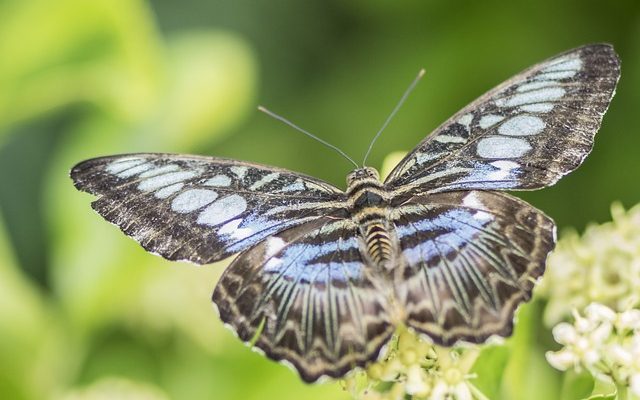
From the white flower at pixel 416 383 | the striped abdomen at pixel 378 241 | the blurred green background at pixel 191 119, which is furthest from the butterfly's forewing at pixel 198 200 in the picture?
the blurred green background at pixel 191 119

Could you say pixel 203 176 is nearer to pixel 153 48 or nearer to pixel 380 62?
pixel 153 48

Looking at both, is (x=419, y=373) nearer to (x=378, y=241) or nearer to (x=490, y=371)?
(x=490, y=371)

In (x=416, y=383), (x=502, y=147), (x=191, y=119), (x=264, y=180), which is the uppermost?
(x=191, y=119)

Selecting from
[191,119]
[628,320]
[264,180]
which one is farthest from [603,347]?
[191,119]

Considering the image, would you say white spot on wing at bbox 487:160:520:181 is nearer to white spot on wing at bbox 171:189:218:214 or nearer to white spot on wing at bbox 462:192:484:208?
white spot on wing at bbox 462:192:484:208

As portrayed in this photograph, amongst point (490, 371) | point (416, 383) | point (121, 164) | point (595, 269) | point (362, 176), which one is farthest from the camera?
point (595, 269)

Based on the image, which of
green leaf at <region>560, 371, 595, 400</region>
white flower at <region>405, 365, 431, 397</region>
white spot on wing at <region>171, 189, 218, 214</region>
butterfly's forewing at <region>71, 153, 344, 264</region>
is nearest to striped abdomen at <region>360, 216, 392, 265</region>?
butterfly's forewing at <region>71, 153, 344, 264</region>
